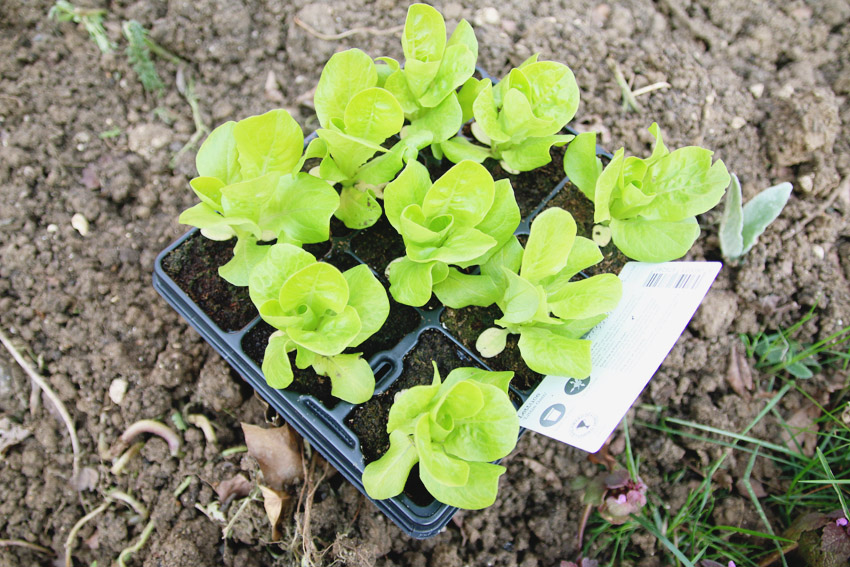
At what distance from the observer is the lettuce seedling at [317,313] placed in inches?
37.9

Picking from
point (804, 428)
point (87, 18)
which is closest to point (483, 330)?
point (804, 428)

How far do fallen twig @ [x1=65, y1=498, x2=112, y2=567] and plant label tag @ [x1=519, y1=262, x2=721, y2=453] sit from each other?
105 cm

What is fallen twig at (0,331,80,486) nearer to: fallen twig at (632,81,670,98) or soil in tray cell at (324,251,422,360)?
soil in tray cell at (324,251,422,360)

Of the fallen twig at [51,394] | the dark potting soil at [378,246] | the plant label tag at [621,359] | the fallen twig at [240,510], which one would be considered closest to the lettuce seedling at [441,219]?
the dark potting soil at [378,246]

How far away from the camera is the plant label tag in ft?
3.43

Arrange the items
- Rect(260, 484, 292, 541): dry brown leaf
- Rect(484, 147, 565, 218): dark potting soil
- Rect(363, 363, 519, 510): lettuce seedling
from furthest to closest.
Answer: Rect(484, 147, 565, 218): dark potting soil → Rect(260, 484, 292, 541): dry brown leaf → Rect(363, 363, 519, 510): lettuce seedling

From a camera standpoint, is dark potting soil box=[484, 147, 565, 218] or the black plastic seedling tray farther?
dark potting soil box=[484, 147, 565, 218]

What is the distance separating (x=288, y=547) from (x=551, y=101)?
1.16 metres

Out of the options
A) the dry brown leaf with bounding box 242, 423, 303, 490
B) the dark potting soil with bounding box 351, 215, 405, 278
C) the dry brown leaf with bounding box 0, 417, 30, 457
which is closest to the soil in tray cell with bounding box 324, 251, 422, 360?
the dark potting soil with bounding box 351, 215, 405, 278

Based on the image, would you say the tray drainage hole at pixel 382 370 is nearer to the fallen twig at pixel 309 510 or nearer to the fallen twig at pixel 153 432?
the fallen twig at pixel 309 510

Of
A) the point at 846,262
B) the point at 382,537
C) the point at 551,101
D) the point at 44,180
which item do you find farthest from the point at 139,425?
the point at 846,262

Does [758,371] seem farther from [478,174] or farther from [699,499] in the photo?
[478,174]

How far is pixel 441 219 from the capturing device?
3.42 ft

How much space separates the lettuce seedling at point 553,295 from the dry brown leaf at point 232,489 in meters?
0.72
